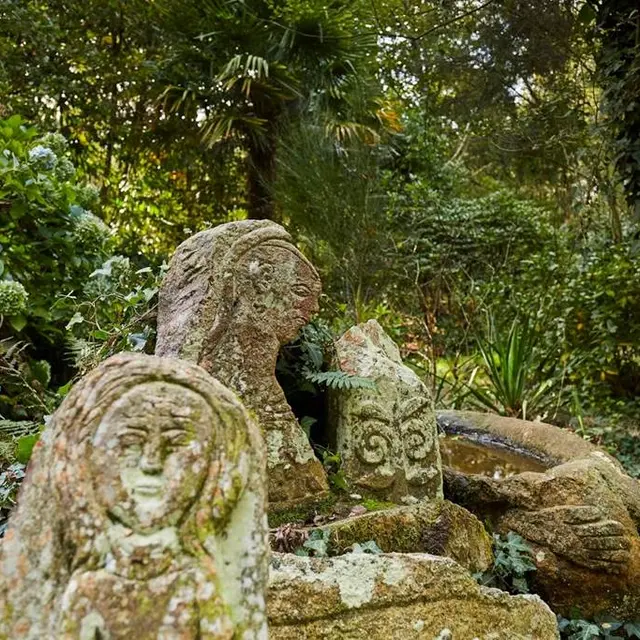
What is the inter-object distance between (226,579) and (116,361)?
40 centimetres

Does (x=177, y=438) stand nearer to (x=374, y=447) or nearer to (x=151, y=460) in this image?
(x=151, y=460)

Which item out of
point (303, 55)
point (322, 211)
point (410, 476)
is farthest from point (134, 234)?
point (410, 476)

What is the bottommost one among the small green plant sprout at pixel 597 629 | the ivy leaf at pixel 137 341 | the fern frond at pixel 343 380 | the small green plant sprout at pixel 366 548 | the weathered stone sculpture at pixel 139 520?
the small green plant sprout at pixel 597 629

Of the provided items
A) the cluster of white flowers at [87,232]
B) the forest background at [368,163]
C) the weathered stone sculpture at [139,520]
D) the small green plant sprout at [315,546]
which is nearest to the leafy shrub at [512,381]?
the forest background at [368,163]

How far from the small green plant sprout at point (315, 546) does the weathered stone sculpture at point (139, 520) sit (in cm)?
83

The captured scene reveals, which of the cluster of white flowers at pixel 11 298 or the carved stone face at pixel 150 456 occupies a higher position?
the cluster of white flowers at pixel 11 298

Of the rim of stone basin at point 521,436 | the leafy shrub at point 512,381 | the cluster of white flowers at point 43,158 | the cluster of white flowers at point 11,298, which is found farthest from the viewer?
the leafy shrub at point 512,381

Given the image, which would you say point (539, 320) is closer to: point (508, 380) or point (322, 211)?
point (508, 380)

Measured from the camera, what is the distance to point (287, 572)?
65.9 inches

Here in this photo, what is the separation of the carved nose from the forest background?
8.33 ft

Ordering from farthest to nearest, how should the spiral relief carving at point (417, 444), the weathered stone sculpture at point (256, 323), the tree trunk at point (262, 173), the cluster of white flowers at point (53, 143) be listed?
the tree trunk at point (262, 173) → the cluster of white flowers at point (53, 143) → the spiral relief carving at point (417, 444) → the weathered stone sculpture at point (256, 323)

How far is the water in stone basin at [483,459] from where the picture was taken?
365 cm

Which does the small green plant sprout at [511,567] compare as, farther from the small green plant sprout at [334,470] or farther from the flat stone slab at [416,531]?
the small green plant sprout at [334,470]

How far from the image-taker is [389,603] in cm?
172
